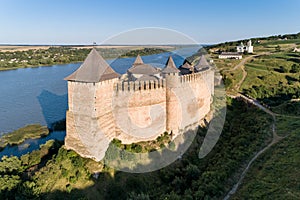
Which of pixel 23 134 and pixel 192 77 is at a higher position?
pixel 192 77

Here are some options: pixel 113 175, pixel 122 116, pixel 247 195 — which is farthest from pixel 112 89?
pixel 247 195

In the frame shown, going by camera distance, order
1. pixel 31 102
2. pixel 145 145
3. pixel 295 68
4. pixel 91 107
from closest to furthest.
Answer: pixel 91 107, pixel 145 145, pixel 31 102, pixel 295 68

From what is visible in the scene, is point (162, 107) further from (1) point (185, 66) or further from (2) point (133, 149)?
(1) point (185, 66)

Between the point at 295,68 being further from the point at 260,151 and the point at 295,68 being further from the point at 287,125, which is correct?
the point at 260,151

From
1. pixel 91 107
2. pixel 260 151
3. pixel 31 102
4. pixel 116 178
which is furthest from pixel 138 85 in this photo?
pixel 31 102

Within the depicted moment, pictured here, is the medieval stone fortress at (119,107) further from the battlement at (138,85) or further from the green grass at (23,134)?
the green grass at (23,134)

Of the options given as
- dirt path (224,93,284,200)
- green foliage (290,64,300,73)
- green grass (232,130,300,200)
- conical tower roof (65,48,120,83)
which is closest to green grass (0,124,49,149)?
conical tower roof (65,48,120,83)

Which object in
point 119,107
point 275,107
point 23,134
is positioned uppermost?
point 119,107
